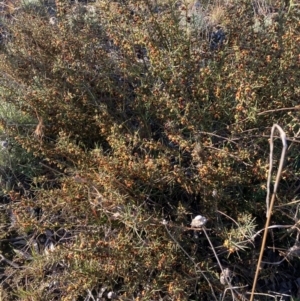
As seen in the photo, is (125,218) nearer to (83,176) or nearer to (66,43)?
(83,176)

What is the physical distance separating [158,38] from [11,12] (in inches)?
77.1

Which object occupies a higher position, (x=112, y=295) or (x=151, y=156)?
(x=151, y=156)

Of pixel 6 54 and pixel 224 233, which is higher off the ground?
pixel 6 54

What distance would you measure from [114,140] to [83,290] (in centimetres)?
76

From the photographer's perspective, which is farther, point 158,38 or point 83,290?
point 158,38

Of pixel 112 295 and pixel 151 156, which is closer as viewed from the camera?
pixel 112 295

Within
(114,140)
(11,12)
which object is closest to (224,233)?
(114,140)

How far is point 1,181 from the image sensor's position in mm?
2777

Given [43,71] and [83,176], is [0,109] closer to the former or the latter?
[43,71]

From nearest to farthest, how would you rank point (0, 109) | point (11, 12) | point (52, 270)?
point (52, 270) < point (0, 109) < point (11, 12)

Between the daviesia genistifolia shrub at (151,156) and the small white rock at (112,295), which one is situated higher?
the daviesia genistifolia shrub at (151,156)

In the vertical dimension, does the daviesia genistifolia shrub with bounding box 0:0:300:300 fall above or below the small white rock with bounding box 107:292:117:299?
above

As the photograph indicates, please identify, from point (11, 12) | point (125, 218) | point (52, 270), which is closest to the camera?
point (125, 218)

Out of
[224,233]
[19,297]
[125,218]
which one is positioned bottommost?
[19,297]
